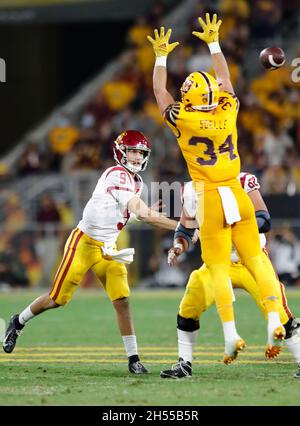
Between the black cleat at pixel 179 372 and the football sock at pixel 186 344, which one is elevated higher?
the football sock at pixel 186 344

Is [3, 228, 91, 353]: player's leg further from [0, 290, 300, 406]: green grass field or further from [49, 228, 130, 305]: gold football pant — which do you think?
[0, 290, 300, 406]: green grass field

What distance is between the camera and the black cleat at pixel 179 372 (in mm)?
7051

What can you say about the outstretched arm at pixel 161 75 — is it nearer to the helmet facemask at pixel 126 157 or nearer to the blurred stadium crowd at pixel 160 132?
the helmet facemask at pixel 126 157

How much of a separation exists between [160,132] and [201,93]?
10519 mm

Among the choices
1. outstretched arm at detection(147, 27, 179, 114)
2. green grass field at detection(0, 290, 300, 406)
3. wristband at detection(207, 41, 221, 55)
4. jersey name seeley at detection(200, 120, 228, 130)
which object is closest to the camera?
green grass field at detection(0, 290, 300, 406)

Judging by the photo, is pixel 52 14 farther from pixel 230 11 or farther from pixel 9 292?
pixel 9 292

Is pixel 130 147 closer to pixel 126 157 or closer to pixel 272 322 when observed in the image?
pixel 126 157

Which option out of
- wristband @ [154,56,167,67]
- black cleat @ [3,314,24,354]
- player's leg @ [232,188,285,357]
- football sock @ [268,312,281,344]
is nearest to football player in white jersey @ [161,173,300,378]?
player's leg @ [232,188,285,357]

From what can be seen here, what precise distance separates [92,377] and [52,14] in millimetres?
13810

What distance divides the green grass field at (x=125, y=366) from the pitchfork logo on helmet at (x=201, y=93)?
178 centimetres

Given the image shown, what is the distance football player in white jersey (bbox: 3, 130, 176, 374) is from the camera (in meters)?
7.62

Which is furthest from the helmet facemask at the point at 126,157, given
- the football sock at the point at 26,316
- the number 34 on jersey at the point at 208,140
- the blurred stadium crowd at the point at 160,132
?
the blurred stadium crowd at the point at 160,132

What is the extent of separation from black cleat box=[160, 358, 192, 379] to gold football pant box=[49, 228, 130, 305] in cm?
81

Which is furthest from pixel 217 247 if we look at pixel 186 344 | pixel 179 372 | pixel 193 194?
pixel 179 372
